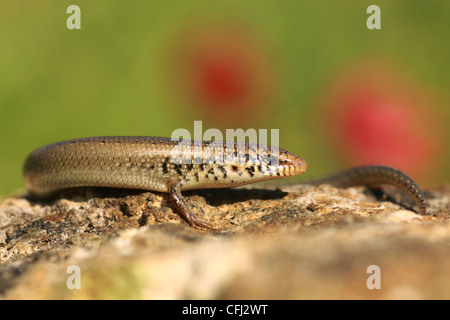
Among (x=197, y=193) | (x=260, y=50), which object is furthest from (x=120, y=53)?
(x=197, y=193)

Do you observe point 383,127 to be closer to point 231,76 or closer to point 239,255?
point 231,76

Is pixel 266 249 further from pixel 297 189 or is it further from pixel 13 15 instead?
pixel 13 15

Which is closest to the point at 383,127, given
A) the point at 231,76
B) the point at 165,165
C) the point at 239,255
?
the point at 231,76

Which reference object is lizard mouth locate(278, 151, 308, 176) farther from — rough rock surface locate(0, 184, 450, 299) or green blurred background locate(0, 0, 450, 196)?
green blurred background locate(0, 0, 450, 196)

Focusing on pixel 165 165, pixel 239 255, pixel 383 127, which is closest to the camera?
pixel 239 255

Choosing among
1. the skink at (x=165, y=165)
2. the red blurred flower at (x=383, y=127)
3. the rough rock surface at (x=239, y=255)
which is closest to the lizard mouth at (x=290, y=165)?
the skink at (x=165, y=165)

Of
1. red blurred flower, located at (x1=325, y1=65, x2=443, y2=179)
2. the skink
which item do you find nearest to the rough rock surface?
the skink
